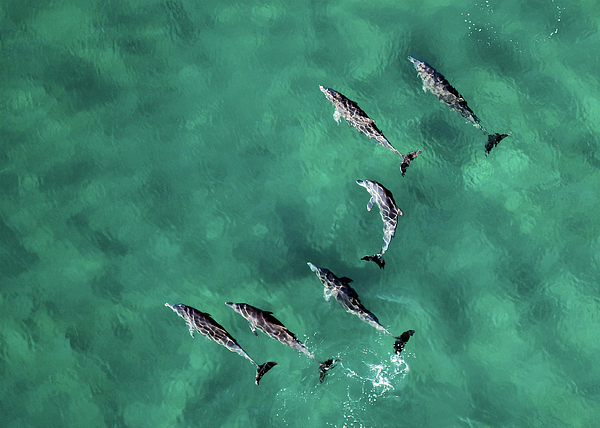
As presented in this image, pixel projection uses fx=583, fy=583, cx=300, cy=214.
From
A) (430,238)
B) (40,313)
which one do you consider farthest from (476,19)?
(40,313)

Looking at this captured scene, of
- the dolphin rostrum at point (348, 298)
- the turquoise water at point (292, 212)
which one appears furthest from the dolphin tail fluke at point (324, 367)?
the dolphin rostrum at point (348, 298)

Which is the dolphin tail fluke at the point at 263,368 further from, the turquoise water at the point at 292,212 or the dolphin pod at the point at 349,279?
the turquoise water at the point at 292,212

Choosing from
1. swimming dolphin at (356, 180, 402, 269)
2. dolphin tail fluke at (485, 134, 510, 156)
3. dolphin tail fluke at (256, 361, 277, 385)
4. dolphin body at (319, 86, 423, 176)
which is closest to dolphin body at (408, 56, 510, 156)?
dolphin tail fluke at (485, 134, 510, 156)

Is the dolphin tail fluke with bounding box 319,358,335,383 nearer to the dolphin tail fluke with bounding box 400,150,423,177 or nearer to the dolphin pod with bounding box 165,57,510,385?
the dolphin pod with bounding box 165,57,510,385

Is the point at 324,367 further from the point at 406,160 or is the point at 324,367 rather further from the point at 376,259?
the point at 406,160

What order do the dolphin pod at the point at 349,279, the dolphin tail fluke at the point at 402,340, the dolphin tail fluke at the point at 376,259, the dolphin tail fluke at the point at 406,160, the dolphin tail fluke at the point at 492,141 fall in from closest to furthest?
1. the dolphin pod at the point at 349,279
2. the dolphin tail fluke at the point at 402,340
3. the dolphin tail fluke at the point at 376,259
4. the dolphin tail fluke at the point at 406,160
5. the dolphin tail fluke at the point at 492,141

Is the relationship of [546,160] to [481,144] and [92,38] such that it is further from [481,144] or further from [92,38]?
[92,38]

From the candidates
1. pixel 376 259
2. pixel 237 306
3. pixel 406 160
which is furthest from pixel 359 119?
pixel 237 306
